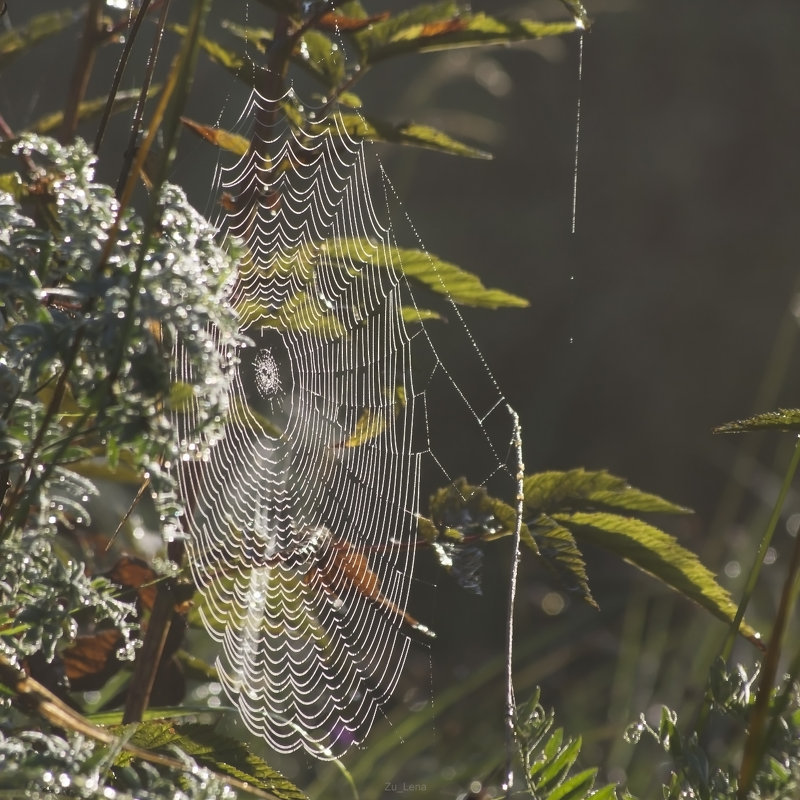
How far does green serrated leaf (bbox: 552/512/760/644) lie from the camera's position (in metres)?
0.86

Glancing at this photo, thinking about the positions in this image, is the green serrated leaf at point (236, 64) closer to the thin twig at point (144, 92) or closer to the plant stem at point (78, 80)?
the plant stem at point (78, 80)

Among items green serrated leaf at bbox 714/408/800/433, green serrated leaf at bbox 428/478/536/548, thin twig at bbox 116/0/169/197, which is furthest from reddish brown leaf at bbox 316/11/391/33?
green serrated leaf at bbox 714/408/800/433

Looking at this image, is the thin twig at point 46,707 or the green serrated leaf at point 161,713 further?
the green serrated leaf at point 161,713

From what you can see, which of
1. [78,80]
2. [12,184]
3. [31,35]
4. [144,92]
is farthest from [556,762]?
[31,35]

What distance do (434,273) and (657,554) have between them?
35 centimetres

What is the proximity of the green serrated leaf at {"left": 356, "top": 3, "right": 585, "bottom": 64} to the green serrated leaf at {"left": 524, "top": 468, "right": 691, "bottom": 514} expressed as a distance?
42cm

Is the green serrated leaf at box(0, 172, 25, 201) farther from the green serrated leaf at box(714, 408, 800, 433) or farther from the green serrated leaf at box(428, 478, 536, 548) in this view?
the green serrated leaf at box(714, 408, 800, 433)

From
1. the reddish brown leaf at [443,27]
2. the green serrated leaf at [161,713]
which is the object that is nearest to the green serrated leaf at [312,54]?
the reddish brown leaf at [443,27]

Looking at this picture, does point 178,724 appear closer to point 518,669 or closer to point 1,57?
point 1,57

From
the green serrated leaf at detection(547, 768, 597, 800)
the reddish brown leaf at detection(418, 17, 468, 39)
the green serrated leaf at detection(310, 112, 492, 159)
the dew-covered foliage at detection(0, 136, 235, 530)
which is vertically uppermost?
the reddish brown leaf at detection(418, 17, 468, 39)

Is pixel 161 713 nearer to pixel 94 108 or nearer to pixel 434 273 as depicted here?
pixel 434 273

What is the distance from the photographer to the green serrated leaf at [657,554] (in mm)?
863

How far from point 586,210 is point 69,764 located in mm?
3688

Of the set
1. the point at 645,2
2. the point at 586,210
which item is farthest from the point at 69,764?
the point at 645,2
